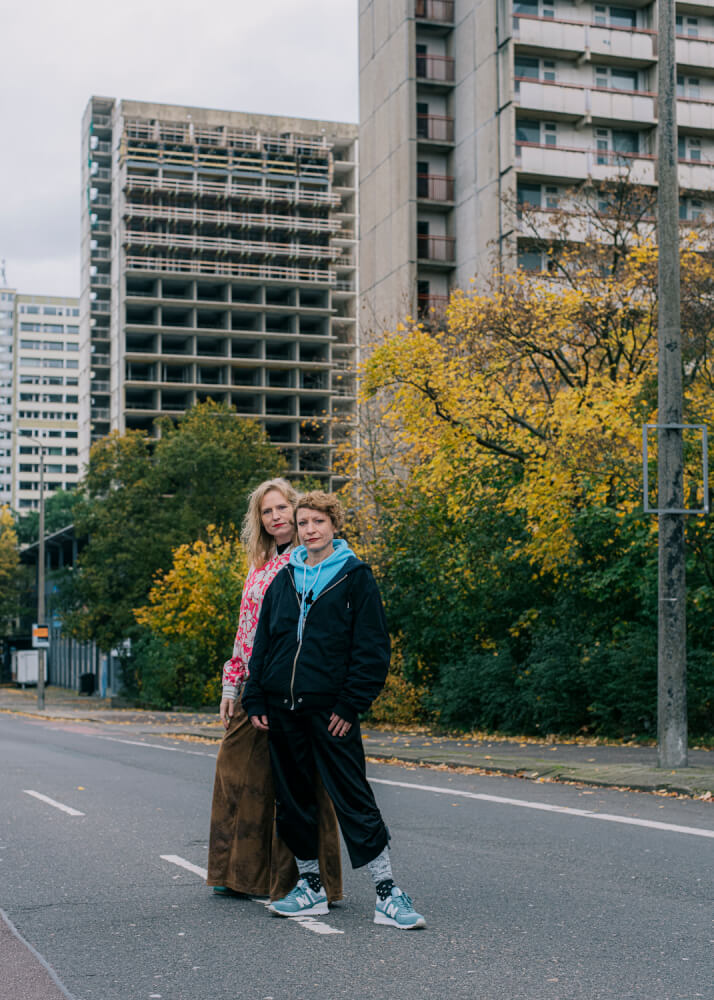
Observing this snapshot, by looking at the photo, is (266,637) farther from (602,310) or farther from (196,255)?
(196,255)

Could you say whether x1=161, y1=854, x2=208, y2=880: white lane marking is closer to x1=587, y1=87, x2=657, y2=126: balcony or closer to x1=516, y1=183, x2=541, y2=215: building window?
x1=516, y1=183, x2=541, y2=215: building window

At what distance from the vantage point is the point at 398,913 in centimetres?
593

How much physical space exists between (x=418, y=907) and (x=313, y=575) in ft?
5.87

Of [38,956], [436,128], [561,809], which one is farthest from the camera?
[436,128]

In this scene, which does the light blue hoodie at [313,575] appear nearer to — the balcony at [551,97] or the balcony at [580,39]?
the balcony at [551,97]

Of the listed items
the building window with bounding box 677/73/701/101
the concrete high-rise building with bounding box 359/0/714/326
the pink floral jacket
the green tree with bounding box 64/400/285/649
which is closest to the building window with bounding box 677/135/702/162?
the concrete high-rise building with bounding box 359/0/714/326

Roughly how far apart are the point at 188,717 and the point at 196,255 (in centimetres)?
7471

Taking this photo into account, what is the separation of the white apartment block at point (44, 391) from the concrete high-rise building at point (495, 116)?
114882 mm

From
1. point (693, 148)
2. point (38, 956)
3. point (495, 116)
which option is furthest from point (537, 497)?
point (693, 148)

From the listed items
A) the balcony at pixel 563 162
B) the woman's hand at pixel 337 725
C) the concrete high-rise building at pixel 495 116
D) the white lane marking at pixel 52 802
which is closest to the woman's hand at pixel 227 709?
the woman's hand at pixel 337 725

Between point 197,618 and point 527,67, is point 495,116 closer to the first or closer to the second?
point 527,67

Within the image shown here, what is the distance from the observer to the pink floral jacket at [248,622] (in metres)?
6.56

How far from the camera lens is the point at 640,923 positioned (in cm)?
606

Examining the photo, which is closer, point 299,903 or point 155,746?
point 299,903
